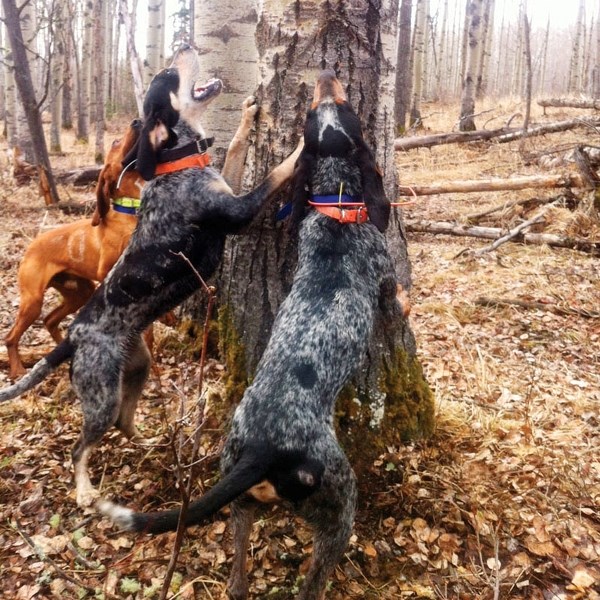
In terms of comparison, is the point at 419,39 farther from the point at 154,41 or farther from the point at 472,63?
the point at 154,41

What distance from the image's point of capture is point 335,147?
3336 millimetres

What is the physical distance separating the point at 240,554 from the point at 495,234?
6349mm

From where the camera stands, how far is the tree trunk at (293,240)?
11.2ft

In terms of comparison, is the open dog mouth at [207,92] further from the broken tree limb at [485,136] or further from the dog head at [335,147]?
the broken tree limb at [485,136]

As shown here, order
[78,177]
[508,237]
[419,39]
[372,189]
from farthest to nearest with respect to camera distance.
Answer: [419,39] → [78,177] → [508,237] → [372,189]

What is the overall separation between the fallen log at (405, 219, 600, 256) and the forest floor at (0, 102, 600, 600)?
1976 millimetres

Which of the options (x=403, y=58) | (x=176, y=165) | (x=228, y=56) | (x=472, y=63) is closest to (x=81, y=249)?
(x=176, y=165)

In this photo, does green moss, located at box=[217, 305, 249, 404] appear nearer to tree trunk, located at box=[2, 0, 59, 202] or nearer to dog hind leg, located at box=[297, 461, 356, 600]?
dog hind leg, located at box=[297, 461, 356, 600]

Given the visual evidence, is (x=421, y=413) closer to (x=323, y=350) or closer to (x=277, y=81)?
(x=323, y=350)

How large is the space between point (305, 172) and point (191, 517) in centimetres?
197

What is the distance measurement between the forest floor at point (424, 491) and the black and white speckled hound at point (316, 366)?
374mm

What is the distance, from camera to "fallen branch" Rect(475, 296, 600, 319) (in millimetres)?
5953

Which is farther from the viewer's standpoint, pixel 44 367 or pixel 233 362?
pixel 233 362

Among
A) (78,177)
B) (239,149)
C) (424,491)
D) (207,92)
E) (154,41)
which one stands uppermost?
(154,41)
